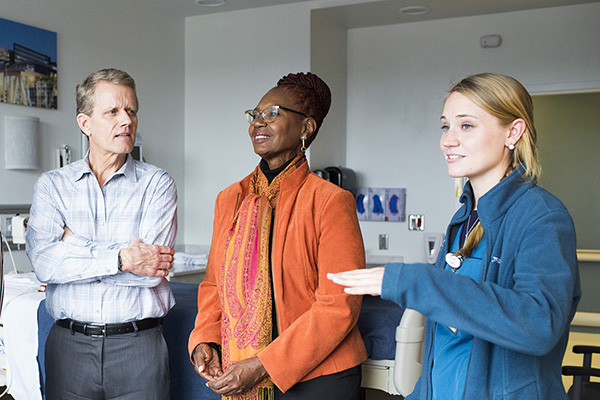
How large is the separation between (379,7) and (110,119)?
10.0 ft

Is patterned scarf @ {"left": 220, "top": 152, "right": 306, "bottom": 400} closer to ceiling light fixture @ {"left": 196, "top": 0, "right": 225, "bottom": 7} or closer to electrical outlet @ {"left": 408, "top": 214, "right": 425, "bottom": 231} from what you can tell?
ceiling light fixture @ {"left": 196, "top": 0, "right": 225, "bottom": 7}

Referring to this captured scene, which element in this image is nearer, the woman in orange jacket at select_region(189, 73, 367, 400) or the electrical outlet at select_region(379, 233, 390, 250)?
the woman in orange jacket at select_region(189, 73, 367, 400)

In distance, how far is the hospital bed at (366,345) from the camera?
6.01ft

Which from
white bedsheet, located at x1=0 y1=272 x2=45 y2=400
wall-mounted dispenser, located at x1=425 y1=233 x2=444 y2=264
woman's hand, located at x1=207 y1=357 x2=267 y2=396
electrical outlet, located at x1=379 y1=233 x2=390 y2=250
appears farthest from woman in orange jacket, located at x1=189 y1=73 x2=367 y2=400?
electrical outlet, located at x1=379 y1=233 x2=390 y2=250

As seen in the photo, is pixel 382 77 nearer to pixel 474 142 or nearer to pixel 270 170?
pixel 270 170

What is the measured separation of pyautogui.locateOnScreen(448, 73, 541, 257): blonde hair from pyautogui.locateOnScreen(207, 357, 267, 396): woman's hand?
669 millimetres

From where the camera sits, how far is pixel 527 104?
1.14 meters

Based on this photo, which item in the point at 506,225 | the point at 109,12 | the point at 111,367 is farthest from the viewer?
the point at 109,12

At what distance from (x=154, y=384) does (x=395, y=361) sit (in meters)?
0.76

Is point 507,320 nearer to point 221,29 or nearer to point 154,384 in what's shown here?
point 154,384

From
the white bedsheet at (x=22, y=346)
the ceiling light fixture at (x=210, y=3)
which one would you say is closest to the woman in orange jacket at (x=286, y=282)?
the white bedsheet at (x=22, y=346)

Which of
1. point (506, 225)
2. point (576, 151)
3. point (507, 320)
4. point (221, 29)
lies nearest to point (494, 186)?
point (506, 225)

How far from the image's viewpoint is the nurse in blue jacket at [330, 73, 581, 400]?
88 centimetres

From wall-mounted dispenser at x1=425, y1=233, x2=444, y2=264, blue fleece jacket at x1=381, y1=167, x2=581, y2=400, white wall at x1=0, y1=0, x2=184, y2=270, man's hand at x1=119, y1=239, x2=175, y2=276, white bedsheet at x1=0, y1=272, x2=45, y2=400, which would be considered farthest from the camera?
wall-mounted dispenser at x1=425, y1=233, x2=444, y2=264
